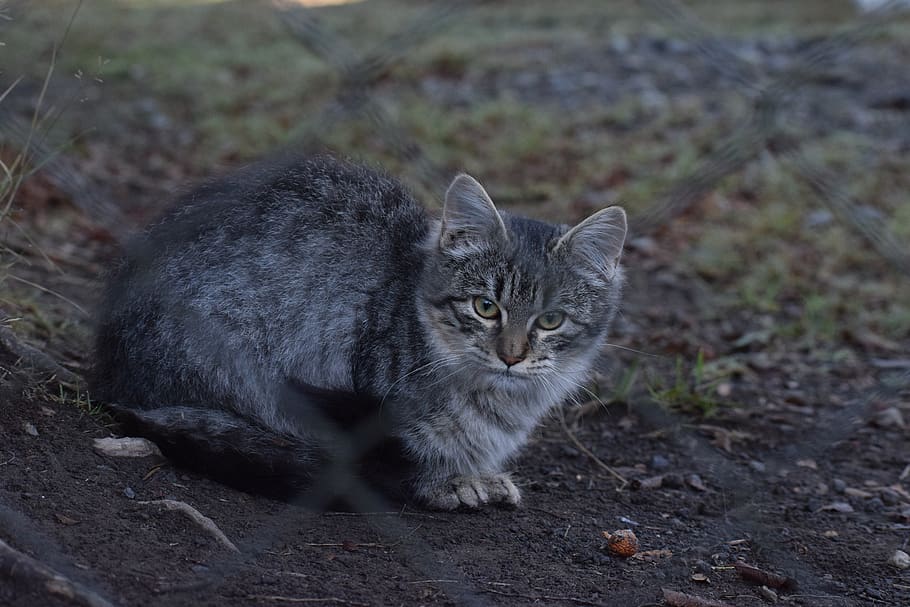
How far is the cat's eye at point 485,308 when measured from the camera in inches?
130

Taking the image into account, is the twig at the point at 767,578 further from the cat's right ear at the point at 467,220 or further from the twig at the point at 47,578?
the twig at the point at 47,578

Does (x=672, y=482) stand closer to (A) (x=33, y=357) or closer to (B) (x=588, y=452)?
(B) (x=588, y=452)

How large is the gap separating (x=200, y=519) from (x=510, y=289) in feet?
4.05

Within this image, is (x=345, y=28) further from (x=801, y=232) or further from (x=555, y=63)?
(x=801, y=232)

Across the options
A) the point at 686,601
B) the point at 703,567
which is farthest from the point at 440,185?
the point at 686,601

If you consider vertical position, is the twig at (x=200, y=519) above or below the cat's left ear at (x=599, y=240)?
below

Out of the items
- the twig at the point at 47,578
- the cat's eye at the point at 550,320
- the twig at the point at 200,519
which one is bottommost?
the twig at the point at 200,519

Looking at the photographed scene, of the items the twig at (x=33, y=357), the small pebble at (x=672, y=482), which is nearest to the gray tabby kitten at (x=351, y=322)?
the twig at (x=33, y=357)

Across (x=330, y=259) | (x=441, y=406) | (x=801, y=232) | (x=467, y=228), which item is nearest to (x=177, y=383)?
(x=330, y=259)

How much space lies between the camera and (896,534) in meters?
3.32

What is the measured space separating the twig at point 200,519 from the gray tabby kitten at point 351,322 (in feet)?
1.38

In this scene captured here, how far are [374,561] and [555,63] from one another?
7.11 meters

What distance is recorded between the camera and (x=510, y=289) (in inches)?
130

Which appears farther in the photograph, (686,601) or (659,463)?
(659,463)
